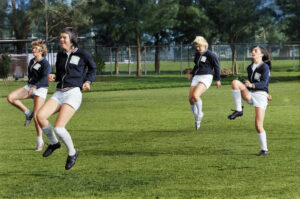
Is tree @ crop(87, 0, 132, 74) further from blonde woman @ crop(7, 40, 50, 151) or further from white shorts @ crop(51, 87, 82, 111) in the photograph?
white shorts @ crop(51, 87, 82, 111)

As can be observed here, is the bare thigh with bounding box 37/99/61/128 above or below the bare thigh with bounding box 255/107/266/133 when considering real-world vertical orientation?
above

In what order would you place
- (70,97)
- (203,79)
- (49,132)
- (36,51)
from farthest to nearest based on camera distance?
(203,79) < (36,51) < (49,132) < (70,97)

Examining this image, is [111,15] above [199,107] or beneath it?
above

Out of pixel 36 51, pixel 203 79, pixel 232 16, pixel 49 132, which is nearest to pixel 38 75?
pixel 36 51

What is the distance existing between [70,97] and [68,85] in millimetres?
205

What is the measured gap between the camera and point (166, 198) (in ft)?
23.3

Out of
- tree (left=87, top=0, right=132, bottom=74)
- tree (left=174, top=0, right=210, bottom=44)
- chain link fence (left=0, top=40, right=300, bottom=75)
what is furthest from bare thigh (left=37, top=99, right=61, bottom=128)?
tree (left=174, top=0, right=210, bottom=44)

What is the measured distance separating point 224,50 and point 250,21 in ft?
20.4

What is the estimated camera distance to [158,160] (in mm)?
9914

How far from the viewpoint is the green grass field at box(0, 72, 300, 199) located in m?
7.64

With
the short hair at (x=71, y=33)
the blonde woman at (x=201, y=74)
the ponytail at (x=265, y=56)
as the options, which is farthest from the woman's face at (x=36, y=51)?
the blonde woman at (x=201, y=74)

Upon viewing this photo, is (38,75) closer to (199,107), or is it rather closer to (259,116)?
(259,116)

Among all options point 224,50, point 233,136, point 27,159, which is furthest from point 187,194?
point 224,50

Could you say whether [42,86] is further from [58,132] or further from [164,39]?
[164,39]
